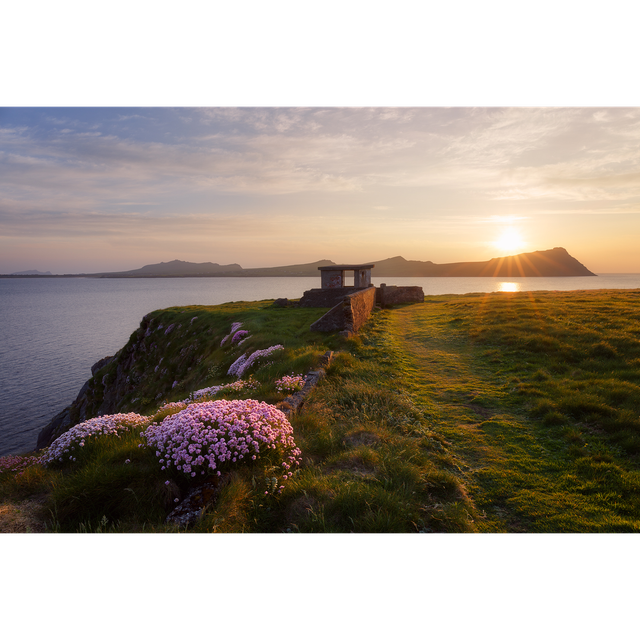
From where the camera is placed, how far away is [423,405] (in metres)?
8.79

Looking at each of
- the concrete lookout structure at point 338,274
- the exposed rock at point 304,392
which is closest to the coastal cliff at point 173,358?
the exposed rock at point 304,392

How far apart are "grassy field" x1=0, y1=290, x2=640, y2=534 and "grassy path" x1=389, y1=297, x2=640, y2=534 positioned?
3 cm

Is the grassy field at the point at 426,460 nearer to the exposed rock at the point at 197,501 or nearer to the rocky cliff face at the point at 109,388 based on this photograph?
the exposed rock at the point at 197,501

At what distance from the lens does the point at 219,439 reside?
443 centimetres

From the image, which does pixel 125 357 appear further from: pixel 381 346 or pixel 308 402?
pixel 308 402

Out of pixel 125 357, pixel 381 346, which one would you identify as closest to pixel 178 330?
pixel 125 357

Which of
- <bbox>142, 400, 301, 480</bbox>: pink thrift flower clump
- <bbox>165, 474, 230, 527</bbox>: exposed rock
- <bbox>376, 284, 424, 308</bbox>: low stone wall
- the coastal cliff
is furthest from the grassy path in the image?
<bbox>376, 284, 424, 308</bbox>: low stone wall

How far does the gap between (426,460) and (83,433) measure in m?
5.83

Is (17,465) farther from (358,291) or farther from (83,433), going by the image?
(358,291)

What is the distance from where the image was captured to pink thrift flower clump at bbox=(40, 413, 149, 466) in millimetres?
A: 4996

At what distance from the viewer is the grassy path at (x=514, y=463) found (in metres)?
4.53

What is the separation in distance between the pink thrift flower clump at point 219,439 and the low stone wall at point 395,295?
27.9 meters

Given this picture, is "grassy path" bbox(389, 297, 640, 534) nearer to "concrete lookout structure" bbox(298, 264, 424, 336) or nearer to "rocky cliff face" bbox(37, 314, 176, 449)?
"concrete lookout structure" bbox(298, 264, 424, 336)

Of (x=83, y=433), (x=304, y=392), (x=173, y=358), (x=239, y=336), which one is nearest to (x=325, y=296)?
(x=239, y=336)
